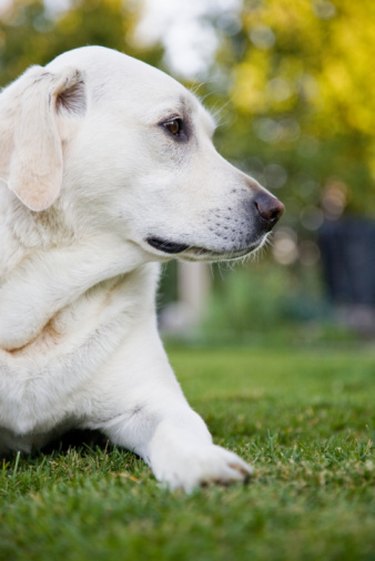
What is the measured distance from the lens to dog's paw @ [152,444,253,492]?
1.90 metres

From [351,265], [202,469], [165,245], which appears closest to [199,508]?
[202,469]

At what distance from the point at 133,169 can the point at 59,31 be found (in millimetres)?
13891

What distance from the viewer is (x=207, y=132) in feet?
10.8

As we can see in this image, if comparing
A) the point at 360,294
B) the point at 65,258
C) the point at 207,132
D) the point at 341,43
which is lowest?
the point at 360,294

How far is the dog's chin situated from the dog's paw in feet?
3.21

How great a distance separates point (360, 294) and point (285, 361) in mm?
6108

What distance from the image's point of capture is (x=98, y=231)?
288 cm

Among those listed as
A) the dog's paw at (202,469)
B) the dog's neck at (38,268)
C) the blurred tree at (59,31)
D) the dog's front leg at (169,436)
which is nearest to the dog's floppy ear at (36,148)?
the dog's neck at (38,268)

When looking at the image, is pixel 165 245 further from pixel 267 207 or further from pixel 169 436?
pixel 169 436

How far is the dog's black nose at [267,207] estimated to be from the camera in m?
2.88

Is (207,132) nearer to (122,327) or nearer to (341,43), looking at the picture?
(122,327)

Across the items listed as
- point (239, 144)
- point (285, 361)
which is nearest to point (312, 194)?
point (239, 144)

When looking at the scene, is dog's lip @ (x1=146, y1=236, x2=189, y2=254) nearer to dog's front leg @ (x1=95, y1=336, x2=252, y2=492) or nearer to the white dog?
the white dog

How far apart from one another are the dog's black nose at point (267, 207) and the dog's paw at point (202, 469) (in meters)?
1.12
